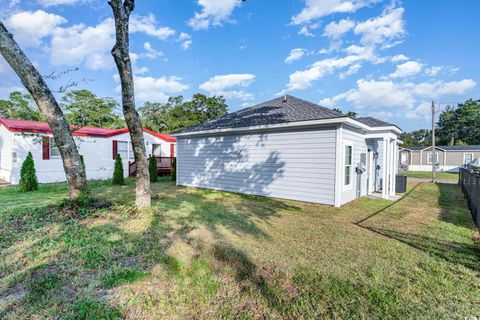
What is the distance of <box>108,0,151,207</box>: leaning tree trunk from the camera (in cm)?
475

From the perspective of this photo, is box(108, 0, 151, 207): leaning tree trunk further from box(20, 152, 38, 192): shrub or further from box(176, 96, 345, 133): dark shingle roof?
box(20, 152, 38, 192): shrub

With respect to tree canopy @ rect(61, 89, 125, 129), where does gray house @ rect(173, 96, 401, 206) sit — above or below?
below

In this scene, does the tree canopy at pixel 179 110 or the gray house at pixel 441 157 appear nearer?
the gray house at pixel 441 157

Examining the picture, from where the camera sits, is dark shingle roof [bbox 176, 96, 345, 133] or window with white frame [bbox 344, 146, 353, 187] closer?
dark shingle roof [bbox 176, 96, 345, 133]

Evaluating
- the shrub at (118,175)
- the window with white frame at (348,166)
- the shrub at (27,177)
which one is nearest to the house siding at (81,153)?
the shrub at (27,177)

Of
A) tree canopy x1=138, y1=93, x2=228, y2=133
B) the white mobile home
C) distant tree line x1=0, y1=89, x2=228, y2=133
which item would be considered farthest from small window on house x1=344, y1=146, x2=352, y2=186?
tree canopy x1=138, y1=93, x2=228, y2=133

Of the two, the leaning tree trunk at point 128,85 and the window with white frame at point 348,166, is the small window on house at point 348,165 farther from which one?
the leaning tree trunk at point 128,85

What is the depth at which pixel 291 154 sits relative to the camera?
763cm

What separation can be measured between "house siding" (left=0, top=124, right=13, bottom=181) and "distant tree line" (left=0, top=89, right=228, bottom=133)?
1126cm

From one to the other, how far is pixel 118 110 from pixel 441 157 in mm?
39867

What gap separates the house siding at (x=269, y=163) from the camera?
7047 millimetres

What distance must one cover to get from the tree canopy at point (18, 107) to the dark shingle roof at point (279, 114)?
26191 millimetres

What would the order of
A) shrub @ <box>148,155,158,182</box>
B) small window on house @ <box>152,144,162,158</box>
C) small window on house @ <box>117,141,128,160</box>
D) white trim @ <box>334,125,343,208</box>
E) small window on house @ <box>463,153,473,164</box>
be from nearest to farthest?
white trim @ <box>334,125,343,208</box> → shrub @ <box>148,155,158,182</box> → small window on house @ <box>117,141,128,160</box> → small window on house @ <box>152,144,162,158</box> → small window on house @ <box>463,153,473,164</box>

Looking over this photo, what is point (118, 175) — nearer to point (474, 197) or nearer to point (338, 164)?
point (338, 164)
